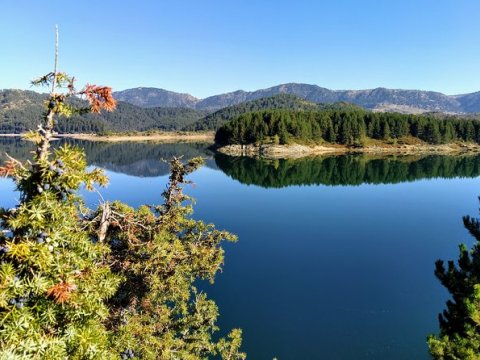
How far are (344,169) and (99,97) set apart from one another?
141 metres

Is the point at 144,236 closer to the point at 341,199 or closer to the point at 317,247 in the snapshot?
the point at 317,247

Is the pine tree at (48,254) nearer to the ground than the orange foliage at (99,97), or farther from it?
nearer to the ground

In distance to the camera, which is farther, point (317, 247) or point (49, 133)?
point (317, 247)

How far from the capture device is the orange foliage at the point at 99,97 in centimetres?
796

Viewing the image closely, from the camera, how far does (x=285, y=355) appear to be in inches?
1223

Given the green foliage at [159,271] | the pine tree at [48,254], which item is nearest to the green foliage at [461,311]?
the green foliage at [159,271]

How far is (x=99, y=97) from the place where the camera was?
803 cm

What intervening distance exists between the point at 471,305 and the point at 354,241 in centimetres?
4908

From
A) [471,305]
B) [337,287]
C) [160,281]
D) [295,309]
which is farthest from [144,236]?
[337,287]

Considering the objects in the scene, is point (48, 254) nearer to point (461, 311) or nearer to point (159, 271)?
point (159, 271)

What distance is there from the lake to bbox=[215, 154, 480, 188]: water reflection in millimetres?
1371

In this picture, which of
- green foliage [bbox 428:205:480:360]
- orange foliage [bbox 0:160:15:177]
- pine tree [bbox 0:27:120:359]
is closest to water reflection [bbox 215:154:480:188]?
green foliage [bbox 428:205:480:360]

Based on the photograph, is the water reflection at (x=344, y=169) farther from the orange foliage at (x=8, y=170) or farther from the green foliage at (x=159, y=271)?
the orange foliage at (x=8, y=170)

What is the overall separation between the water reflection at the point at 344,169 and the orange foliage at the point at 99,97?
105165 millimetres
